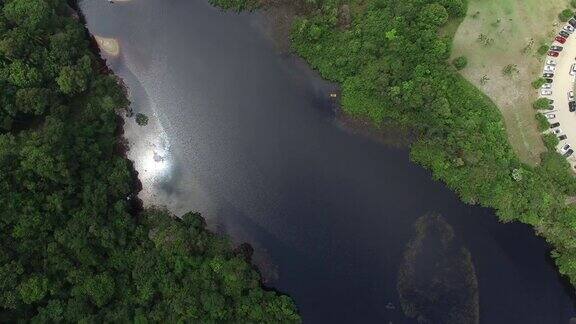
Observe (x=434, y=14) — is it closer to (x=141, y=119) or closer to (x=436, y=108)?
(x=436, y=108)

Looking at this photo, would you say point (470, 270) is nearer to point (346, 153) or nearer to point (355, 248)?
point (355, 248)

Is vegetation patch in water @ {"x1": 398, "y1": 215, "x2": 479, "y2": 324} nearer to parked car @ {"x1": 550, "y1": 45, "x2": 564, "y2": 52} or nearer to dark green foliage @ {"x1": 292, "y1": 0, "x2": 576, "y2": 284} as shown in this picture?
dark green foliage @ {"x1": 292, "y1": 0, "x2": 576, "y2": 284}

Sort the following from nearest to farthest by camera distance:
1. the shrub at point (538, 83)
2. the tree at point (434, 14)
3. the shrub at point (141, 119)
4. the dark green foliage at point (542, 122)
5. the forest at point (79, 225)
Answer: the forest at point (79, 225), the tree at point (434, 14), the dark green foliage at point (542, 122), the shrub at point (538, 83), the shrub at point (141, 119)

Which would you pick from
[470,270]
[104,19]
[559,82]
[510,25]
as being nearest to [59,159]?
[104,19]

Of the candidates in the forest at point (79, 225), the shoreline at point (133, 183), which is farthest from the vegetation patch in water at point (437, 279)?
the forest at point (79, 225)

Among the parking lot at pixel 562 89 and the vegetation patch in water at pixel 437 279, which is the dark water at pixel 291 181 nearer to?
the vegetation patch in water at pixel 437 279

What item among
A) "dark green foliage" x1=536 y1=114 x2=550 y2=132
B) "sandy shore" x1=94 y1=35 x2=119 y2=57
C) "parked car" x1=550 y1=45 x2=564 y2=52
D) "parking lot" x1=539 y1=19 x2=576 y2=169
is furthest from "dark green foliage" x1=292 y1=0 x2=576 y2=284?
"sandy shore" x1=94 y1=35 x2=119 y2=57
